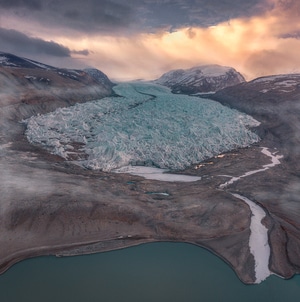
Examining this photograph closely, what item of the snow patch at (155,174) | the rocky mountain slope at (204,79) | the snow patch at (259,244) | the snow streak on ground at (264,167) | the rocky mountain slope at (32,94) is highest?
the rocky mountain slope at (204,79)

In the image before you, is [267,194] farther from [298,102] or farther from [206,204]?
[298,102]

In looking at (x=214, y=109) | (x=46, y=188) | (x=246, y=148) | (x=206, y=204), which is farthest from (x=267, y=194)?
(x=214, y=109)

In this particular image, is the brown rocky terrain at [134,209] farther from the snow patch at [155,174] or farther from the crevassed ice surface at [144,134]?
the crevassed ice surface at [144,134]

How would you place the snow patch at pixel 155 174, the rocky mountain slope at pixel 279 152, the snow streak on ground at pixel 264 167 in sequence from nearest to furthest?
the rocky mountain slope at pixel 279 152, the snow streak on ground at pixel 264 167, the snow patch at pixel 155 174

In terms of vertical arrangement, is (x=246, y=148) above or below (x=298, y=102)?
below

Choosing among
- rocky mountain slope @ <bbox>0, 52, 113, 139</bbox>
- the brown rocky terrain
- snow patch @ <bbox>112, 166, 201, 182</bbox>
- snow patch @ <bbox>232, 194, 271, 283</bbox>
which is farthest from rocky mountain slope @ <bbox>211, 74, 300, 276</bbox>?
rocky mountain slope @ <bbox>0, 52, 113, 139</bbox>

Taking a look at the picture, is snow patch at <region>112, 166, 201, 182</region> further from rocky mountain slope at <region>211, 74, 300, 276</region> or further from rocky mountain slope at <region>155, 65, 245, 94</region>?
rocky mountain slope at <region>155, 65, 245, 94</region>

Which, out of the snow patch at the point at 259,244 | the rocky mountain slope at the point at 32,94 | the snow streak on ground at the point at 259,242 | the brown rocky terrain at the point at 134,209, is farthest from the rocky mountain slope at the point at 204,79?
the snow patch at the point at 259,244
